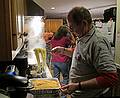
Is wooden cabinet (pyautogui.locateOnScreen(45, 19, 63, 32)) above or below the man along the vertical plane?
above

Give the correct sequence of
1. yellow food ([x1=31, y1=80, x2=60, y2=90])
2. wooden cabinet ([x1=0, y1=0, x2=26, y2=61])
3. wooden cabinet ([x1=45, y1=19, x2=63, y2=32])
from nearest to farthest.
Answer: wooden cabinet ([x1=0, y1=0, x2=26, y2=61]), yellow food ([x1=31, y1=80, x2=60, y2=90]), wooden cabinet ([x1=45, y1=19, x2=63, y2=32])

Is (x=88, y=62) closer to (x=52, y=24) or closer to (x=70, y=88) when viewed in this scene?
(x=70, y=88)

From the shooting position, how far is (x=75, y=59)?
160 centimetres

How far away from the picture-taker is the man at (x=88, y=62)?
1371 mm

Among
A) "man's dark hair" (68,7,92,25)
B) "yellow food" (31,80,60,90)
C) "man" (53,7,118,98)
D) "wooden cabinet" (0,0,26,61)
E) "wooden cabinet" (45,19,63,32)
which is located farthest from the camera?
"wooden cabinet" (45,19,63,32)

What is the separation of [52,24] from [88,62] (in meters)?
8.95

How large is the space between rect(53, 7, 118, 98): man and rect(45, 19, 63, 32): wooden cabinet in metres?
8.47

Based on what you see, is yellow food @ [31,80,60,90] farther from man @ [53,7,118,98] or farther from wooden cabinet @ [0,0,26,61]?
wooden cabinet @ [0,0,26,61]

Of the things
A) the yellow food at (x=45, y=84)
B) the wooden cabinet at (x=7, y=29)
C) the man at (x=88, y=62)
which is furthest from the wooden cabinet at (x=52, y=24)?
the wooden cabinet at (x=7, y=29)

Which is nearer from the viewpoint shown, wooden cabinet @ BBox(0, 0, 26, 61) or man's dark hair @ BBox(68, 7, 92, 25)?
wooden cabinet @ BBox(0, 0, 26, 61)

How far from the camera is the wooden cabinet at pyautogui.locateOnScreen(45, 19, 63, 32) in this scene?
1013 cm

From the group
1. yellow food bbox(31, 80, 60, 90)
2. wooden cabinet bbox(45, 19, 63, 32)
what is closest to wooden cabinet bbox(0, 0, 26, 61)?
yellow food bbox(31, 80, 60, 90)

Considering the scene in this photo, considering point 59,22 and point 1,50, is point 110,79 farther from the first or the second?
point 59,22

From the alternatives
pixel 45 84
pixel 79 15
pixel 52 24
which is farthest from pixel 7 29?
pixel 52 24
